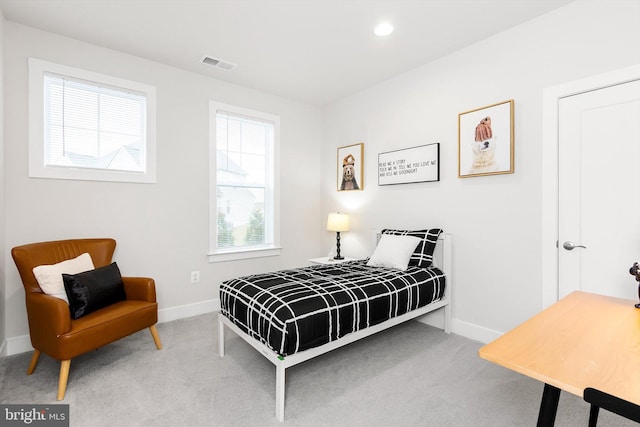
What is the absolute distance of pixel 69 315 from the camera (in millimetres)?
1972

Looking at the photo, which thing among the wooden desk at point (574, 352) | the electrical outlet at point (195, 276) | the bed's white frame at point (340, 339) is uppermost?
the wooden desk at point (574, 352)

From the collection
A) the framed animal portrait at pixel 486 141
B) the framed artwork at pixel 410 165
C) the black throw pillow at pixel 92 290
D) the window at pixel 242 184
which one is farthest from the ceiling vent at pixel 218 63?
the framed animal portrait at pixel 486 141

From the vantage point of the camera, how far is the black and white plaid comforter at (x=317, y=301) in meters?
1.82

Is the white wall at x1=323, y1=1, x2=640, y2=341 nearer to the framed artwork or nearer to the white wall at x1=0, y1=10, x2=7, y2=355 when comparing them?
the framed artwork

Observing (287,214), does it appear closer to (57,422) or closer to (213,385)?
(213,385)

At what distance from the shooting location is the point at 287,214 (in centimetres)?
420

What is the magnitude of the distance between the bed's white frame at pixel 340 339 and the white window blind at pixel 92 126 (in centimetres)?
187

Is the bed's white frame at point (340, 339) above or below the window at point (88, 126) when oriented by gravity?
below

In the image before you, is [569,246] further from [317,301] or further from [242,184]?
[242,184]

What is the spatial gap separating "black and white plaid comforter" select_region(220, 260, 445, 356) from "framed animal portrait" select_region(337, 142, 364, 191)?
148 cm

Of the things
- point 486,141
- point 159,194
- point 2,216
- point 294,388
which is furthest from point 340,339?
point 2,216

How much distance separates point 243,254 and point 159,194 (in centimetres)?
116

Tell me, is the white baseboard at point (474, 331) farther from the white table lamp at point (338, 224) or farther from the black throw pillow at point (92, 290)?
the black throw pillow at point (92, 290)

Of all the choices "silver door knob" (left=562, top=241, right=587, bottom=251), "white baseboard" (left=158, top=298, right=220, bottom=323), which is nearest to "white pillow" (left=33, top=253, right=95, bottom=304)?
"white baseboard" (left=158, top=298, right=220, bottom=323)
